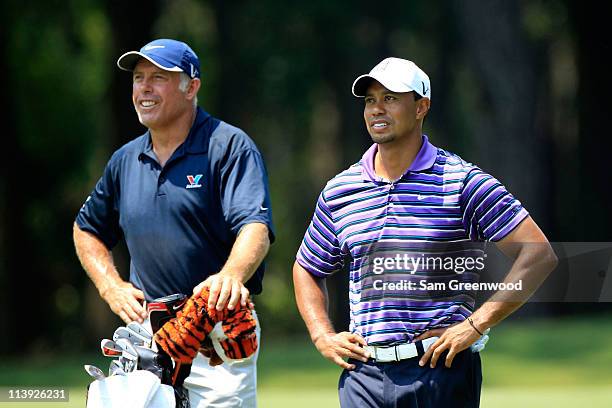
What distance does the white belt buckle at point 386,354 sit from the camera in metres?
5.49

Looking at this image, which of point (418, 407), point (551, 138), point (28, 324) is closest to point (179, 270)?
point (418, 407)

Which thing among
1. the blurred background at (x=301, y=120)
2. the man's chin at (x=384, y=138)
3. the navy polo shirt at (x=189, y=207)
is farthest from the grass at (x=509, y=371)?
the man's chin at (x=384, y=138)

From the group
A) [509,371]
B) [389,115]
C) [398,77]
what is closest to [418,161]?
[389,115]

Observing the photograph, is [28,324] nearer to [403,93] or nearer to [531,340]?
[531,340]

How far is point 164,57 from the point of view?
6270mm

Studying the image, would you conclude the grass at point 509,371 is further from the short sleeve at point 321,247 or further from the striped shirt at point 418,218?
the striped shirt at point 418,218

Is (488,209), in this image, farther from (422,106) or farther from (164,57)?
(164,57)

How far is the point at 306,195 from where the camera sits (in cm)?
3769

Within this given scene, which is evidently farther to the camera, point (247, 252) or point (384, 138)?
point (247, 252)

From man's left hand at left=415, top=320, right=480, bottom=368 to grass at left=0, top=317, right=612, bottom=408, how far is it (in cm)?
678

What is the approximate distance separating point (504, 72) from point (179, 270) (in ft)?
56.1

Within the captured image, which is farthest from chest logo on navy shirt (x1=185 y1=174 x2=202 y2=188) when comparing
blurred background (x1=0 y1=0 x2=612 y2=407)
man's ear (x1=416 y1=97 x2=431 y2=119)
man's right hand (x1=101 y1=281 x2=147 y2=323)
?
blurred background (x1=0 y1=0 x2=612 y2=407)

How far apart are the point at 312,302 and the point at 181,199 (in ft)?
2.93

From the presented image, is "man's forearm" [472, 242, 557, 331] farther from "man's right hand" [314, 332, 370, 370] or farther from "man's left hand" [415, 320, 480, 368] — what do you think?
"man's right hand" [314, 332, 370, 370]
